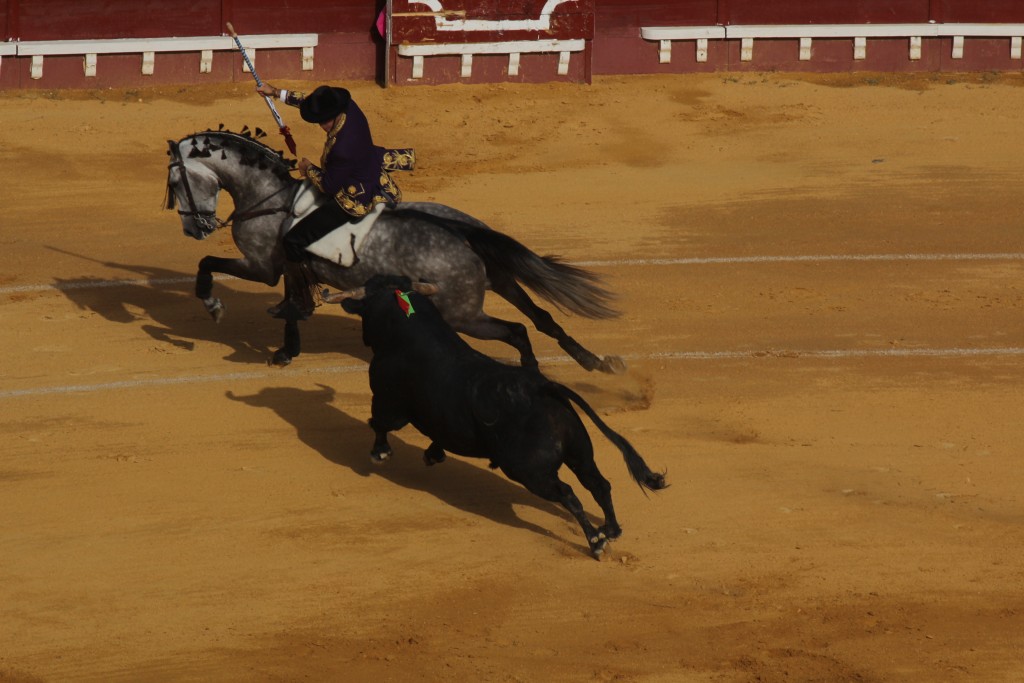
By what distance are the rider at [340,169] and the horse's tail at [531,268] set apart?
34 cm

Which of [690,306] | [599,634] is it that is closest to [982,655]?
[599,634]

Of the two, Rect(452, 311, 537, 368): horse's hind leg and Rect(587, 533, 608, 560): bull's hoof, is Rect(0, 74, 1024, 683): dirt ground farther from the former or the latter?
Rect(452, 311, 537, 368): horse's hind leg

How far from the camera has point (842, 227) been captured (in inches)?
624

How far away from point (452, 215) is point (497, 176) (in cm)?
721

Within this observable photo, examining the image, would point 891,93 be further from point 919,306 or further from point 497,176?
point 919,306

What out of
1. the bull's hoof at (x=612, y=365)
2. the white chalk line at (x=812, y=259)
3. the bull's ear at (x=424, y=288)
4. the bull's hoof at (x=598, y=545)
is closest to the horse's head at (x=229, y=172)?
the bull's ear at (x=424, y=288)

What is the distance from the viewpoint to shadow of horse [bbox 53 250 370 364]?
40.3 feet

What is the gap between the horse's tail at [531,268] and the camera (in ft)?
34.4

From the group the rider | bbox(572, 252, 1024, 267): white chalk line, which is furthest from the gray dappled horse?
bbox(572, 252, 1024, 267): white chalk line

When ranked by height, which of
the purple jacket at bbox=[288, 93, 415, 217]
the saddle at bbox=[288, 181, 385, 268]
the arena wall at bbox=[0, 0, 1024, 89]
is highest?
the arena wall at bbox=[0, 0, 1024, 89]

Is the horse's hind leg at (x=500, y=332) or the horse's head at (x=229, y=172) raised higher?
the horse's head at (x=229, y=172)

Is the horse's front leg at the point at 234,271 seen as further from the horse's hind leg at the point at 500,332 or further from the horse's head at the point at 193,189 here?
the horse's hind leg at the point at 500,332

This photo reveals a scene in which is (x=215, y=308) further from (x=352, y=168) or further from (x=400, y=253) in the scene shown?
(x=400, y=253)

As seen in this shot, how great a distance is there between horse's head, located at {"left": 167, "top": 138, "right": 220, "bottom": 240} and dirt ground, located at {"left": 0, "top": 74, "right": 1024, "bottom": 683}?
1101 mm
